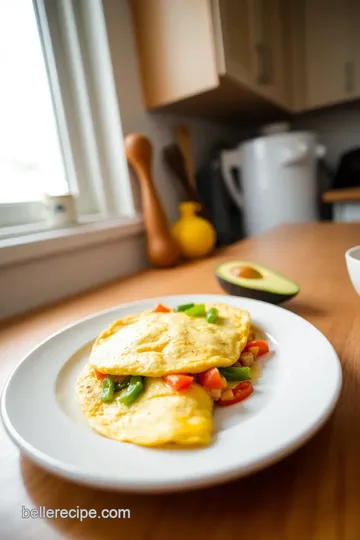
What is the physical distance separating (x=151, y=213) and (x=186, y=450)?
83 cm

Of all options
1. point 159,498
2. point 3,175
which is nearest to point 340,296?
point 159,498

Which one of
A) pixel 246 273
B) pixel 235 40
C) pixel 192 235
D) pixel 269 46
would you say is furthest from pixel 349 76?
pixel 246 273

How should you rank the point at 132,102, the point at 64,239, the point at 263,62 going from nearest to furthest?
the point at 64,239, the point at 132,102, the point at 263,62

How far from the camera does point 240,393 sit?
1.06 feet

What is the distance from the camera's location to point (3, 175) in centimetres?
95

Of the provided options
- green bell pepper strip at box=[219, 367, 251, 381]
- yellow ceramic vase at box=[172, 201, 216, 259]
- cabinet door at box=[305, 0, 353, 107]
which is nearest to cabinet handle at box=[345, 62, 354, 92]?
cabinet door at box=[305, 0, 353, 107]

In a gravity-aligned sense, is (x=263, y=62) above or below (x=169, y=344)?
above

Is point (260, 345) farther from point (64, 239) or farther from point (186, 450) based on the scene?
point (64, 239)

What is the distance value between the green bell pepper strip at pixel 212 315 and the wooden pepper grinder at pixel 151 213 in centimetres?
56

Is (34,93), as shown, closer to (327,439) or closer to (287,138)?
(287,138)

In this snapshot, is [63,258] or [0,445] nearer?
[0,445]

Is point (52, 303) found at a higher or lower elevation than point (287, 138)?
lower

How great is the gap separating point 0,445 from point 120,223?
2.53 feet

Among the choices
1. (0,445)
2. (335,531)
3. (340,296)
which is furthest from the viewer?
(340,296)
